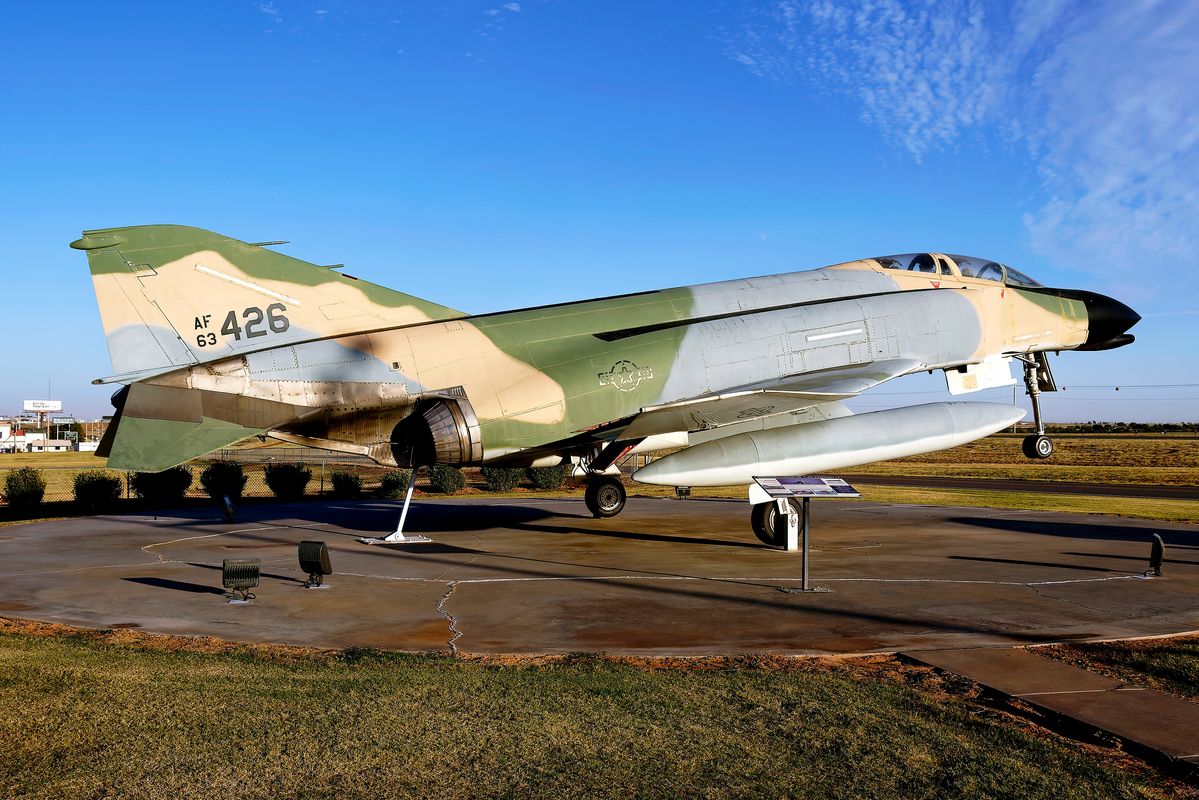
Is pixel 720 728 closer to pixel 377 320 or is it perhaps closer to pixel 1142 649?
pixel 1142 649

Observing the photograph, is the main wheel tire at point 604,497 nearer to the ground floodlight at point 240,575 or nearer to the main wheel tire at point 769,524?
the main wheel tire at point 769,524

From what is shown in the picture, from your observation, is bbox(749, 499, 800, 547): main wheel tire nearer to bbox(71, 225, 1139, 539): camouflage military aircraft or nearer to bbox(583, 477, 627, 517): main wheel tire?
bbox(71, 225, 1139, 539): camouflage military aircraft

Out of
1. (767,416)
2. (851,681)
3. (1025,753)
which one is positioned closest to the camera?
(1025,753)

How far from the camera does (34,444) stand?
115062 millimetres

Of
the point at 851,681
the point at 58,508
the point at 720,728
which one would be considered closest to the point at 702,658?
the point at 851,681

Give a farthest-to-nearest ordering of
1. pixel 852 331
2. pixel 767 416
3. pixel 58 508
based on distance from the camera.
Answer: pixel 58 508 → pixel 852 331 → pixel 767 416

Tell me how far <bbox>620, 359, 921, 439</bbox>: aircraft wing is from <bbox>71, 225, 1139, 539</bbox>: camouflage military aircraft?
47mm

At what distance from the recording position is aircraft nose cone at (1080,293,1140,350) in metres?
19.6

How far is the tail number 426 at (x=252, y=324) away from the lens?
13852mm

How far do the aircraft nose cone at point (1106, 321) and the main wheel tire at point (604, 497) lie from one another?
37.7 feet

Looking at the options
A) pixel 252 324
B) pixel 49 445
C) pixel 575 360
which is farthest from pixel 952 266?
pixel 49 445

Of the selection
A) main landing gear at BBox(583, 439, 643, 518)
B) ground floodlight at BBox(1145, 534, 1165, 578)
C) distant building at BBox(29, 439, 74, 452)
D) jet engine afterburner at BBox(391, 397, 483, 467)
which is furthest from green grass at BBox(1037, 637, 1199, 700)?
distant building at BBox(29, 439, 74, 452)

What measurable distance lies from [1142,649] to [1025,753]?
3.98 metres

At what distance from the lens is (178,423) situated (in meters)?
13.1
